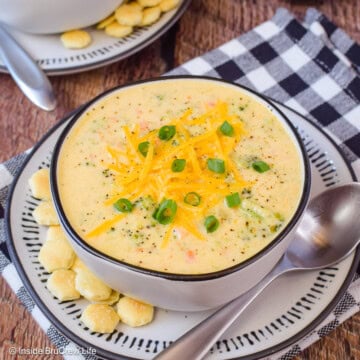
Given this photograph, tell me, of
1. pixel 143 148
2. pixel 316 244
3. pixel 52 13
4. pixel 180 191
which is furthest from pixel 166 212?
pixel 52 13

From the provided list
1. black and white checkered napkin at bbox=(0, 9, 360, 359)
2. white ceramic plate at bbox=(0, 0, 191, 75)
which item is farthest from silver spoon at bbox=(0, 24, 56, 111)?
black and white checkered napkin at bbox=(0, 9, 360, 359)

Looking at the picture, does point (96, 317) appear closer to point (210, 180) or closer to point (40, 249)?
point (40, 249)

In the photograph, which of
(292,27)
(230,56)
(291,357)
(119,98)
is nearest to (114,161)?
(119,98)

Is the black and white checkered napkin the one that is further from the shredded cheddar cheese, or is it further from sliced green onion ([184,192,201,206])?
sliced green onion ([184,192,201,206])

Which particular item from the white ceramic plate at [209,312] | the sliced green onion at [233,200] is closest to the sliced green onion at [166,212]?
the sliced green onion at [233,200]

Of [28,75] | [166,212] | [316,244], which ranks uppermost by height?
[166,212]

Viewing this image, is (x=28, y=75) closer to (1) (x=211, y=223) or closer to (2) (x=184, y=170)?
(2) (x=184, y=170)
